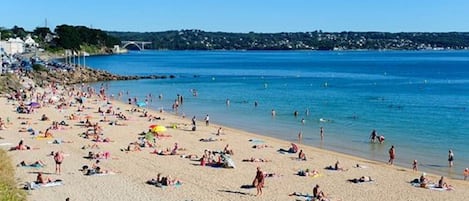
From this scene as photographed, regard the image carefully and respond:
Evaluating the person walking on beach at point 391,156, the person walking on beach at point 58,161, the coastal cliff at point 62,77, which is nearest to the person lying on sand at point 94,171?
the person walking on beach at point 58,161

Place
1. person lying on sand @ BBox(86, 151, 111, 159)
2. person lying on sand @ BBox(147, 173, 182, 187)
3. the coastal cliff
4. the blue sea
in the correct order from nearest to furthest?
1. person lying on sand @ BBox(147, 173, 182, 187)
2. person lying on sand @ BBox(86, 151, 111, 159)
3. the blue sea
4. the coastal cliff

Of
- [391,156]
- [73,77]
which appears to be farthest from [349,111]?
[73,77]

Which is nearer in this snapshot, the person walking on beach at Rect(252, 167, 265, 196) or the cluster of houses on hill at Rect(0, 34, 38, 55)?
the person walking on beach at Rect(252, 167, 265, 196)

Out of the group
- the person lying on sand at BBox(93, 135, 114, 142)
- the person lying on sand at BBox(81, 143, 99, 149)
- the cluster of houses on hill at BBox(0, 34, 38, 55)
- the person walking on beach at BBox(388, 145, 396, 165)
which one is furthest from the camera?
the cluster of houses on hill at BBox(0, 34, 38, 55)

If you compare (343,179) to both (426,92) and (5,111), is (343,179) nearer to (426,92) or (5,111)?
(5,111)

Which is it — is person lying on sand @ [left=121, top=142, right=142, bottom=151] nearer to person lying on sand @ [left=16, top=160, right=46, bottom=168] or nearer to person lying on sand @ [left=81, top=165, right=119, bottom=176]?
person lying on sand @ [left=81, top=165, right=119, bottom=176]

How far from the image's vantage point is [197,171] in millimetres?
23156

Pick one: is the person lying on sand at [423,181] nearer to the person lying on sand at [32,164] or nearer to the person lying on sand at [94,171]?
the person lying on sand at [94,171]

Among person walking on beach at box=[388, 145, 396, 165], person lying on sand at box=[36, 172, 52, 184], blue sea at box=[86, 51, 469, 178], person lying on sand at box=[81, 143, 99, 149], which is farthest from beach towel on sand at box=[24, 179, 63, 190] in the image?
blue sea at box=[86, 51, 469, 178]

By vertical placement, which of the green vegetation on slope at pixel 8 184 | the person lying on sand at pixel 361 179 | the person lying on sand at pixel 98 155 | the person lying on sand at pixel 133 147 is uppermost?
the green vegetation on slope at pixel 8 184

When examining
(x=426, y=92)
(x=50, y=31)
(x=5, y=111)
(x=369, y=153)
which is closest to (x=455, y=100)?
(x=426, y=92)

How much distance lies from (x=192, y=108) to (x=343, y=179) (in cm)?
2780

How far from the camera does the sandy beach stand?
19.6m

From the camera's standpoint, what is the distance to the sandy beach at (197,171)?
19594 mm
